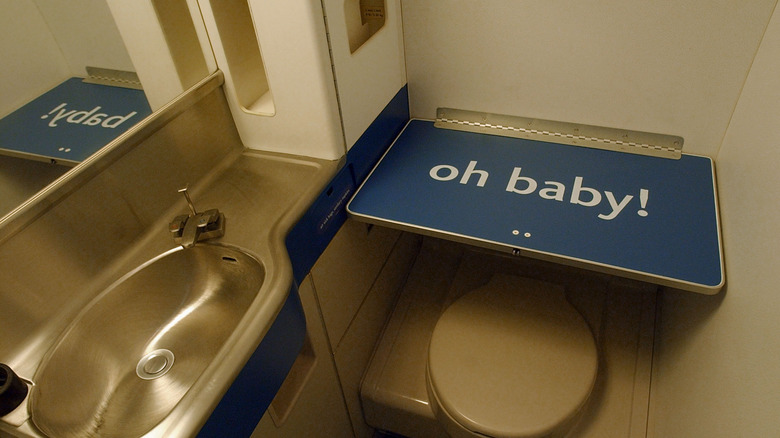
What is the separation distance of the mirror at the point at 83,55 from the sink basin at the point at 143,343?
0.24m

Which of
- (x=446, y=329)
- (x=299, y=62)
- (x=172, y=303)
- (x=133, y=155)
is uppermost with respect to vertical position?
(x=299, y=62)

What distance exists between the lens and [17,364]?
73 centimetres

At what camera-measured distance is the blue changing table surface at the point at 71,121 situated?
0.86 metres

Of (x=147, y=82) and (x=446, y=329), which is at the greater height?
(x=147, y=82)

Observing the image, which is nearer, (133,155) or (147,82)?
(133,155)

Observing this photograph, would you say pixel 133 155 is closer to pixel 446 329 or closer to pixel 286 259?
pixel 286 259

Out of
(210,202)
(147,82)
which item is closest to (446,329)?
(210,202)

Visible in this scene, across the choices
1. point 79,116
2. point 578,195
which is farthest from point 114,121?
point 578,195

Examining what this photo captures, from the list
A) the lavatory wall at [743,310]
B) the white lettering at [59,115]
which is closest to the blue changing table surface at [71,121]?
the white lettering at [59,115]

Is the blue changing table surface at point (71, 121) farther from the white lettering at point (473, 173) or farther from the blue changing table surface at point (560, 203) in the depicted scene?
the white lettering at point (473, 173)

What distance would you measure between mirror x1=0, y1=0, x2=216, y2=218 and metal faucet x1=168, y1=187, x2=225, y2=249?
0.21m

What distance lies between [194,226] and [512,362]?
0.86 metres

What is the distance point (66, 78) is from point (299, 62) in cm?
49

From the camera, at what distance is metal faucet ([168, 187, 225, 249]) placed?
890 mm
